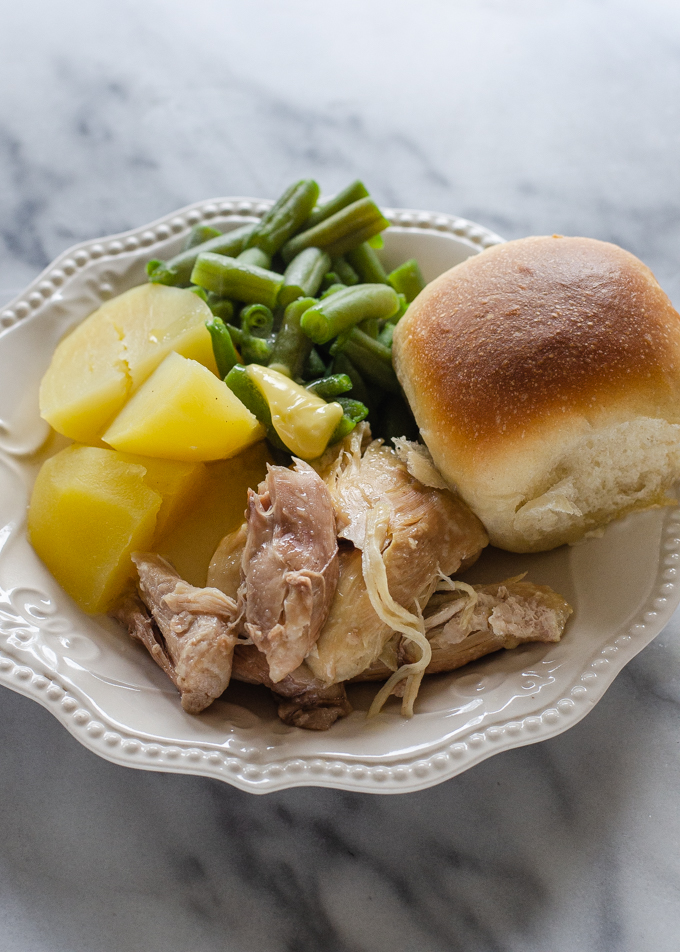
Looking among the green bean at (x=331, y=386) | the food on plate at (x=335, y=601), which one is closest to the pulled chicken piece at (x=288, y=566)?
the food on plate at (x=335, y=601)

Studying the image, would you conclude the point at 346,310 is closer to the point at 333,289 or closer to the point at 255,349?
the point at 333,289

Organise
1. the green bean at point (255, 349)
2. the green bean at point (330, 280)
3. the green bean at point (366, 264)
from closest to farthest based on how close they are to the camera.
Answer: the green bean at point (255, 349) → the green bean at point (330, 280) → the green bean at point (366, 264)

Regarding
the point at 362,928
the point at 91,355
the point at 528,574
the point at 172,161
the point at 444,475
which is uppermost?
the point at 172,161

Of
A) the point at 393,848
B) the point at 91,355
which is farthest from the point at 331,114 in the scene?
the point at 393,848

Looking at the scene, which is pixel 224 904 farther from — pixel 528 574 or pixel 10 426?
pixel 10 426

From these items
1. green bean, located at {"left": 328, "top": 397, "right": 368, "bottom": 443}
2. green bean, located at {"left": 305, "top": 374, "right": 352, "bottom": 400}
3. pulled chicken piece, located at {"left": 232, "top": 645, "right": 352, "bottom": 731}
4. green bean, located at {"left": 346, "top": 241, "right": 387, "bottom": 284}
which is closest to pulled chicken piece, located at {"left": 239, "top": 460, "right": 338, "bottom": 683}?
pulled chicken piece, located at {"left": 232, "top": 645, "right": 352, "bottom": 731}

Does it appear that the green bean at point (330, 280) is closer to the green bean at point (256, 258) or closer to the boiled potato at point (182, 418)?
the green bean at point (256, 258)

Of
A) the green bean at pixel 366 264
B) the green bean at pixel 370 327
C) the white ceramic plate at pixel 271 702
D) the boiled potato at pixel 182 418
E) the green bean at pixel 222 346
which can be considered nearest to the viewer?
the white ceramic plate at pixel 271 702
